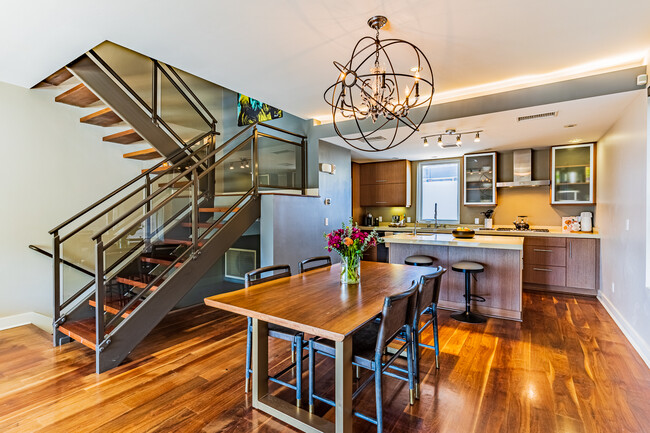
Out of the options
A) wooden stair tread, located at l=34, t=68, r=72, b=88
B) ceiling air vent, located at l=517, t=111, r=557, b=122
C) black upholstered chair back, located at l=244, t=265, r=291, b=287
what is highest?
wooden stair tread, located at l=34, t=68, r=72, b=88

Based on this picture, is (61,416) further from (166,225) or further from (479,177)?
(479,177)

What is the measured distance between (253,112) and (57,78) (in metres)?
2.91

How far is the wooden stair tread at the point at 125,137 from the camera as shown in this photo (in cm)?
378

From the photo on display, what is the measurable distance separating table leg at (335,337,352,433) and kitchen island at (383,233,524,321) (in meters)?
2.67

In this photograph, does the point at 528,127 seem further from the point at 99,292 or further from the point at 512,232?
the point at 99,292

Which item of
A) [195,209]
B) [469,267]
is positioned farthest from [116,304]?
[469,267]

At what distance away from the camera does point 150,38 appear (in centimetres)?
260

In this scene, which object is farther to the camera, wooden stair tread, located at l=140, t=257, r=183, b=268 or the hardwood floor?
wooden stair tread, located at l=140, t=257, r=183, b=268

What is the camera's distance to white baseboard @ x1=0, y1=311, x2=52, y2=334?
360 centimetres

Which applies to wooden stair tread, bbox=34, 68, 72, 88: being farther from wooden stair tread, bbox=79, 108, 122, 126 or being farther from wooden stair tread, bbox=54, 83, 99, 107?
wooden stair tread, bbox=79, 108, 122, 126

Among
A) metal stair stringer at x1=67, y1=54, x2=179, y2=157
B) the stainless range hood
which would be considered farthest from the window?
metal stair stringer at x1=67, y1=54, x2=179, y2=157

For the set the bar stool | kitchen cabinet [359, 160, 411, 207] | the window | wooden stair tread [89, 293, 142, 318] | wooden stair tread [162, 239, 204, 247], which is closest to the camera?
wooden stair tread [89, 293, 142, 318]

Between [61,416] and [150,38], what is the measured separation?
2.74 meters

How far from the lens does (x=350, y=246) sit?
2430 mm
